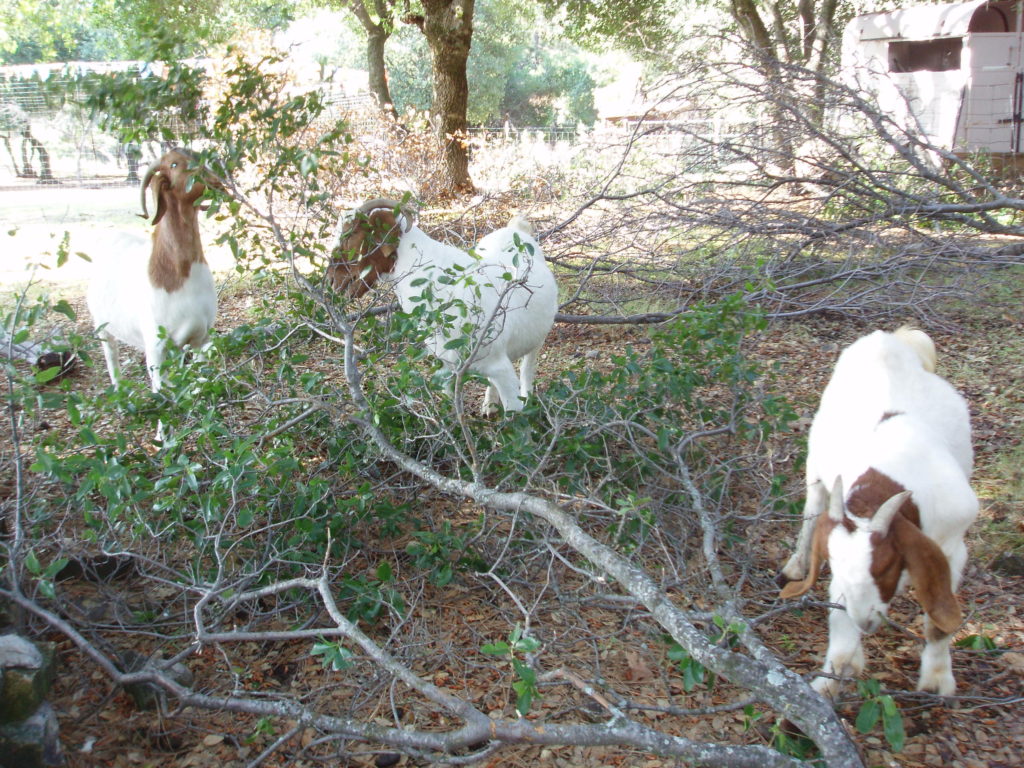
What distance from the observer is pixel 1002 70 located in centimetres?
1256

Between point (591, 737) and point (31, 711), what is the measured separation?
1.85m

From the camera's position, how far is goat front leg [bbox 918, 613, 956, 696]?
116 inches

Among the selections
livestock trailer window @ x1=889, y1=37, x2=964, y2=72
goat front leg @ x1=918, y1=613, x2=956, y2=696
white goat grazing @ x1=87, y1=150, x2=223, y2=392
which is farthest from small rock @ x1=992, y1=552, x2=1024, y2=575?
livestock trailer window @ x1=889, y1=37, x2=964, y2=72

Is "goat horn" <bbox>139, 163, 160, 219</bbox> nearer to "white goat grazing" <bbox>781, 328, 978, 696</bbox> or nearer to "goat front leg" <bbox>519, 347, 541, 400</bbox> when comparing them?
"goat front leg" <bbox>519, 347, 541, 400</bbox>

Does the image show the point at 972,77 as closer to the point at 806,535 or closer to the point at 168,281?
the point at 806,535

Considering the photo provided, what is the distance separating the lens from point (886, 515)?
2.60 m

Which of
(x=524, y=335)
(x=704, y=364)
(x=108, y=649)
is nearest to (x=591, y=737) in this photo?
(x=108, y=649)

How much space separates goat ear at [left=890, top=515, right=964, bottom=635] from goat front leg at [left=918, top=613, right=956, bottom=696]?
344 mm

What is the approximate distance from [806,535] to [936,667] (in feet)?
2.50

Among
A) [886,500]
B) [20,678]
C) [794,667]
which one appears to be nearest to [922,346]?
[886,500]

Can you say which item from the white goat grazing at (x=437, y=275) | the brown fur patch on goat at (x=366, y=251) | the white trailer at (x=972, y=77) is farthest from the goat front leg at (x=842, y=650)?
the white trailer at (x=972, y=77)

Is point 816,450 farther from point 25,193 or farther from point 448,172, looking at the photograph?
point 25,193

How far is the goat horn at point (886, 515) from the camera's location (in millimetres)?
2604

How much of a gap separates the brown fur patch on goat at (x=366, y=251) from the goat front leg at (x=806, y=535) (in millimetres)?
2617
